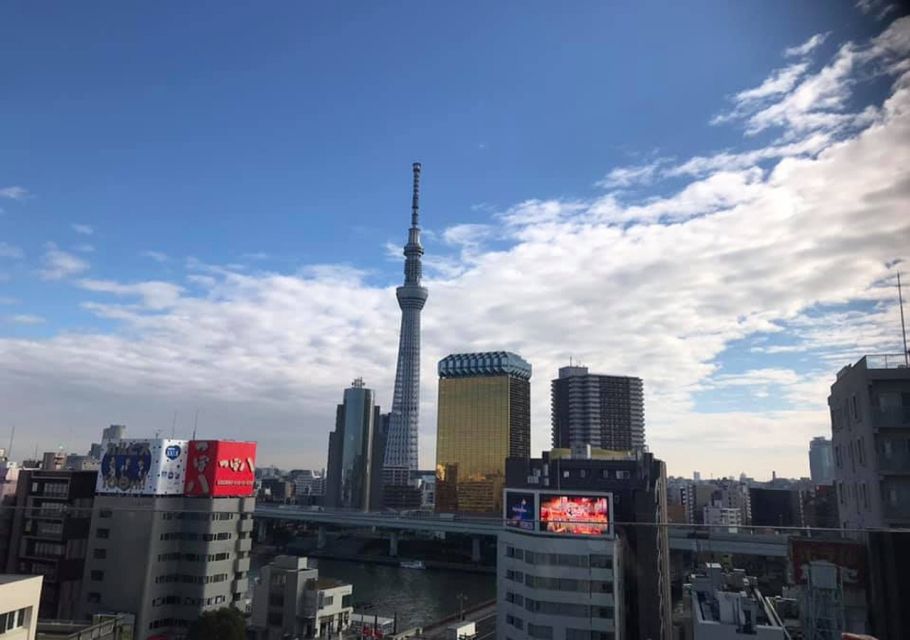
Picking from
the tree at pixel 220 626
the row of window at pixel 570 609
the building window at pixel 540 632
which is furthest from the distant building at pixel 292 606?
the row of window at pixel 570 609

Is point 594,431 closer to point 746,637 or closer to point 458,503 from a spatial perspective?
point 458,503

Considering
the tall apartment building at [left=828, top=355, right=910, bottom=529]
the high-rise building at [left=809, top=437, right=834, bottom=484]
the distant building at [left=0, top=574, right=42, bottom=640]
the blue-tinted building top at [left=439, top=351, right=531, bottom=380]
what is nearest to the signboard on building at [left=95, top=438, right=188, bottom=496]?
the distant building at [left=0, top=574, right=42, bottom=640]

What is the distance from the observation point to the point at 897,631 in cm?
604

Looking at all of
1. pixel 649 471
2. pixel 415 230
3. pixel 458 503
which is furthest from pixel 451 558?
pixel 415 230

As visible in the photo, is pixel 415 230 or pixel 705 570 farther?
pixel 415 230

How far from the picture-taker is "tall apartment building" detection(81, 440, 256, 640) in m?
14.1

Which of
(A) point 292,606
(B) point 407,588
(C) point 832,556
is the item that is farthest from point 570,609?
(B) point 407,588

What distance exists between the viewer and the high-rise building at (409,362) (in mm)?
66062

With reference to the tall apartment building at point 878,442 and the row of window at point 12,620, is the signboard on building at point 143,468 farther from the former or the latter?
the tall apartment building at point 878,442

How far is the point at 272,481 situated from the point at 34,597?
71780mm

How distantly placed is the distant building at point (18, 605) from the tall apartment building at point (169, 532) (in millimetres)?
9156

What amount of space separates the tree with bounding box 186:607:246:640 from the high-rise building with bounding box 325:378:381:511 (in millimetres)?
52352

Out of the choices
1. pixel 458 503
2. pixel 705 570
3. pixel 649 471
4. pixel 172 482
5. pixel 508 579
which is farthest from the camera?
pixel 458 503

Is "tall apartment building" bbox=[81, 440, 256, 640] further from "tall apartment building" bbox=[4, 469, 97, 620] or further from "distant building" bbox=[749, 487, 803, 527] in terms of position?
"distant building" bbox=[749, 487, 803, 527]
